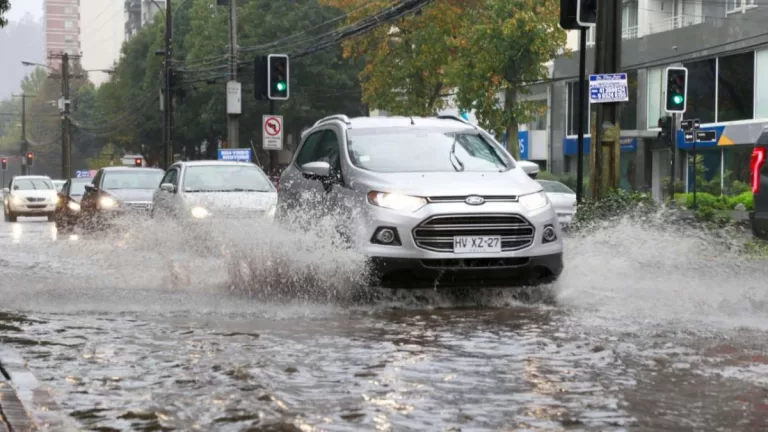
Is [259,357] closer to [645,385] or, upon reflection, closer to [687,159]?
[645,385]

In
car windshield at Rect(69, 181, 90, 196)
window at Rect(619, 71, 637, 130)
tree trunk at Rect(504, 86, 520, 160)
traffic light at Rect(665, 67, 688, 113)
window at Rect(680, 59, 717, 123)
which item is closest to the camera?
traffic light at Rect(665, 67, 688, 113)

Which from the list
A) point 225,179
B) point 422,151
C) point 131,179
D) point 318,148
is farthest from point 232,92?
point 422,151

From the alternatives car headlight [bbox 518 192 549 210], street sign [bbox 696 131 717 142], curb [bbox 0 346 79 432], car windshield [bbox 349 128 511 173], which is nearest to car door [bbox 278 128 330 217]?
car windshield [bbox 349 128 511 173]

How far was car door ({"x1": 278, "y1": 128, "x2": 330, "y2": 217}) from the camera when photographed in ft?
36.5

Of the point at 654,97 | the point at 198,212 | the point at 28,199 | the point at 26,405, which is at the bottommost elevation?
the point at 28,199

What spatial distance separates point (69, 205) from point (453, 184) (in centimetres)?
1872

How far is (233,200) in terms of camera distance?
1753 centimetres

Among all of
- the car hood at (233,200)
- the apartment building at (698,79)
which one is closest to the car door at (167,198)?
the car hood at (233,200)

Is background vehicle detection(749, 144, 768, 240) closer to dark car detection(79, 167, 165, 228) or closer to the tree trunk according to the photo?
dark car detection(79, 167, 165, 228)

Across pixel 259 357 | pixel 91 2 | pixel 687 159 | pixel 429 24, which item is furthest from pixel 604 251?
pixel 91 2

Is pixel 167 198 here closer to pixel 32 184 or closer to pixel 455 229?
pixel 455 229

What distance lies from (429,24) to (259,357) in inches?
1577

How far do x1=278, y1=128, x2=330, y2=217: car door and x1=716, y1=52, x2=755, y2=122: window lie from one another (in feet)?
101

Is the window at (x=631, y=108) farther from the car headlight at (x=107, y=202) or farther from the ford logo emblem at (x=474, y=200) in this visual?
the ford logo emblem at (x=474, y=200)
